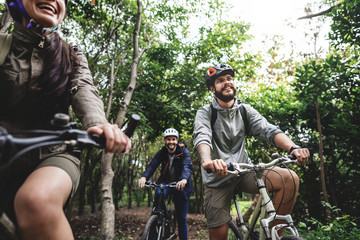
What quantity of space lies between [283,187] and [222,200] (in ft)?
2.51

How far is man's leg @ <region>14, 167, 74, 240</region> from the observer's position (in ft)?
2.95

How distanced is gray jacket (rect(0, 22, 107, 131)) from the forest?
4.15m

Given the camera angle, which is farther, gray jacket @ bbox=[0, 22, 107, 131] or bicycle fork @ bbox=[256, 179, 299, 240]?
bicycle fork @ bbox=[256, 179, 299, 240]

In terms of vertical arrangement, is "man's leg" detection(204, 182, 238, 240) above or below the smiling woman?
below

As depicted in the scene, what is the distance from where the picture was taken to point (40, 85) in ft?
4.35

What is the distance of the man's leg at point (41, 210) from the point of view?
898mm

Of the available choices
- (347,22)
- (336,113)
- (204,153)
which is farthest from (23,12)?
(336,113)

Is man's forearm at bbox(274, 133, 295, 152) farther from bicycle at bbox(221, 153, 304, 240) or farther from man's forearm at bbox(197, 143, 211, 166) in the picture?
man's forearm at bbox(197, 143, 211, 166)

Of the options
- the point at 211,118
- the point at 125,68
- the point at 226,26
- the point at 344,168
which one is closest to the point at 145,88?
the point at 125,68

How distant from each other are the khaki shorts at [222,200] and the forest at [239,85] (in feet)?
10.1

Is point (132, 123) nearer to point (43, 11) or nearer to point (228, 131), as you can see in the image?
point (43, 11)

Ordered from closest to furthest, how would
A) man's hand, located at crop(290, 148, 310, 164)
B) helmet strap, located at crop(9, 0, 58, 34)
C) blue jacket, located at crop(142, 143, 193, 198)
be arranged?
helmet strap, located at crop(9, 0, 58, 34) < man's hand, located at crop(290, 148, 310, 164) < blue jacket, located at crop(142, 143, 193, 198)

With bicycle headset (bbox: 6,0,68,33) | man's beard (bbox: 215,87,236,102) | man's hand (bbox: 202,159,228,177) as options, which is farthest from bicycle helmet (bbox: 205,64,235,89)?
bicycle headset (bbox: 6,0,68,33)

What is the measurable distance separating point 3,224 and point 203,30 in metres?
9.01
